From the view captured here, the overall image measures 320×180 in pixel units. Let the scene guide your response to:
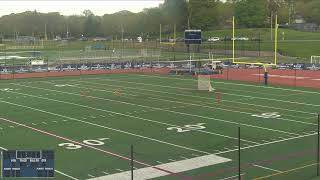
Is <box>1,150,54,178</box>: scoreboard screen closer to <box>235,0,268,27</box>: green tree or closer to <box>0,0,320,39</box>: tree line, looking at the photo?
<box>0,0,320,39</box>: tree line

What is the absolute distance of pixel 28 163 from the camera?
984cm

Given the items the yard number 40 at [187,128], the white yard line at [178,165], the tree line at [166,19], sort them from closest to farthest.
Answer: the white yard line at [178,165]
the yard number 40 at [187,128]
the tree line at [166,19]

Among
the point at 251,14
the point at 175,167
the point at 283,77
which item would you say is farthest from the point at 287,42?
the point at 175,167

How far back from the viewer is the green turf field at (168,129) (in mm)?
14578

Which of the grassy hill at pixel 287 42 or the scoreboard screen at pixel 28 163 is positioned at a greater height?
the grassy hill at pixel 287 42

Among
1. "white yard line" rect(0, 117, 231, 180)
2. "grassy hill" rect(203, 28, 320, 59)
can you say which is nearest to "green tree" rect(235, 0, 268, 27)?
"grassy hill" rect(203, 28, 320, 59)

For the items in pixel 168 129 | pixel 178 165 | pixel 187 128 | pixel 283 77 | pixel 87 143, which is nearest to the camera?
pixel 178 165

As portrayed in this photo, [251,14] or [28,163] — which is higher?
[251,14]

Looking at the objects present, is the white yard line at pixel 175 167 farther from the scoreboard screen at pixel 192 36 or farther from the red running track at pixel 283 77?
the scoreboard screen at pixel 192 36

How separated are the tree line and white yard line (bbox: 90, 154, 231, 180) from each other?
78.5 meters

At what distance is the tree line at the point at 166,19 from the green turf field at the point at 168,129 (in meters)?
62.3

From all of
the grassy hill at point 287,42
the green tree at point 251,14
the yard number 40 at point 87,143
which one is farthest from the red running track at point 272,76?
the green tree at point 251,14

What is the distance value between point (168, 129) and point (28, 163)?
10.8m

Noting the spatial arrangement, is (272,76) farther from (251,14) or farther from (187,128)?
(251,14)
